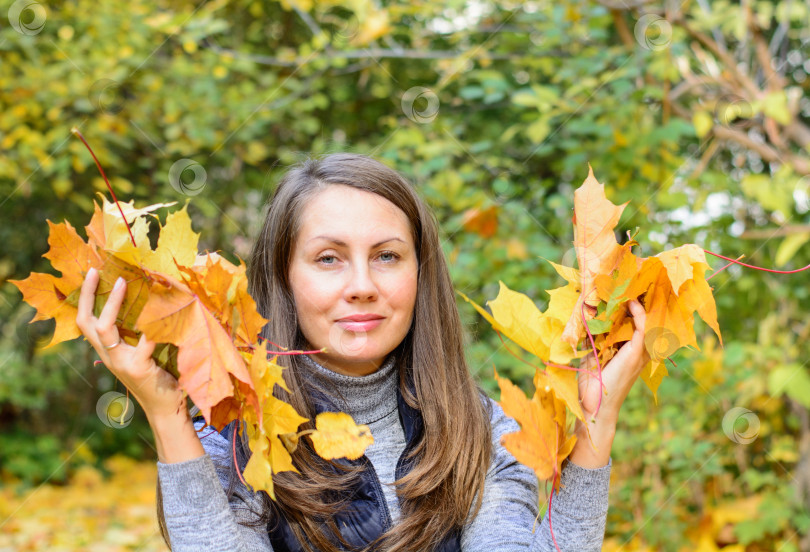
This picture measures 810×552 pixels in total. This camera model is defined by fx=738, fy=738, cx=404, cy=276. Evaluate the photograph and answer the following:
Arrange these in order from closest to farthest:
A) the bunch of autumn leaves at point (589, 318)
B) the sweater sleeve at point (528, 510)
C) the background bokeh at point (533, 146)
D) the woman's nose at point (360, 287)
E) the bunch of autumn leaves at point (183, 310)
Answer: the bunch of autumn leaves at point (183, 310) → the bunch of autumn leaves at point (589, 318) → the sweater sleeve at point (528, 510) → the woman's nose at point (360, 287) → the background bokeh at point (533, 146)

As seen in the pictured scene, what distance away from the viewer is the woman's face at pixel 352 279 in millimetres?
1279

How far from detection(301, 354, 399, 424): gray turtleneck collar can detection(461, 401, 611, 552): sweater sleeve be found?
0.76ft

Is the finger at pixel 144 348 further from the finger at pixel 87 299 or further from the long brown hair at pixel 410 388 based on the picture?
the long brown hair at pixel 410 388

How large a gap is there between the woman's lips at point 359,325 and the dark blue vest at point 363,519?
185 mm

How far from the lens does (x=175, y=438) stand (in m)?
1.03

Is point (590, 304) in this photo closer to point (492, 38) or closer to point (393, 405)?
point (393, 405)

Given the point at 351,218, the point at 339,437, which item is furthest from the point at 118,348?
the point at 351,218

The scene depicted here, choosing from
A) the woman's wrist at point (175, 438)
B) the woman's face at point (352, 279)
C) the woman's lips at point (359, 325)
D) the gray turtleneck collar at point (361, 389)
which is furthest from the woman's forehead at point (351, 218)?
the woman's wrist at point (175, 438)

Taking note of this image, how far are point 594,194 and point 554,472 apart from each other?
0.40 meters

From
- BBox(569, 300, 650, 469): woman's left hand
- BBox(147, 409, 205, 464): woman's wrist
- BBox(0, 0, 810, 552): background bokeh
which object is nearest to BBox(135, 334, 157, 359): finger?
BBox(147, 409, 205, 464): woman's wrist

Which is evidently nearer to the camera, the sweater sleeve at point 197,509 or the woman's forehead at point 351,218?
the sweater sleeve at point 197,509

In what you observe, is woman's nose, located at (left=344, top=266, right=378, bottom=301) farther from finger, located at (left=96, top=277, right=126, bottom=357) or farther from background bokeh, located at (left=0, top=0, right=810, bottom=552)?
background bokeh, located at (left=0, top=0, right=810, bottom=552)

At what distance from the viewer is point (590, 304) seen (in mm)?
1051

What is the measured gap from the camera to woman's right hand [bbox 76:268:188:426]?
933 millimetres
